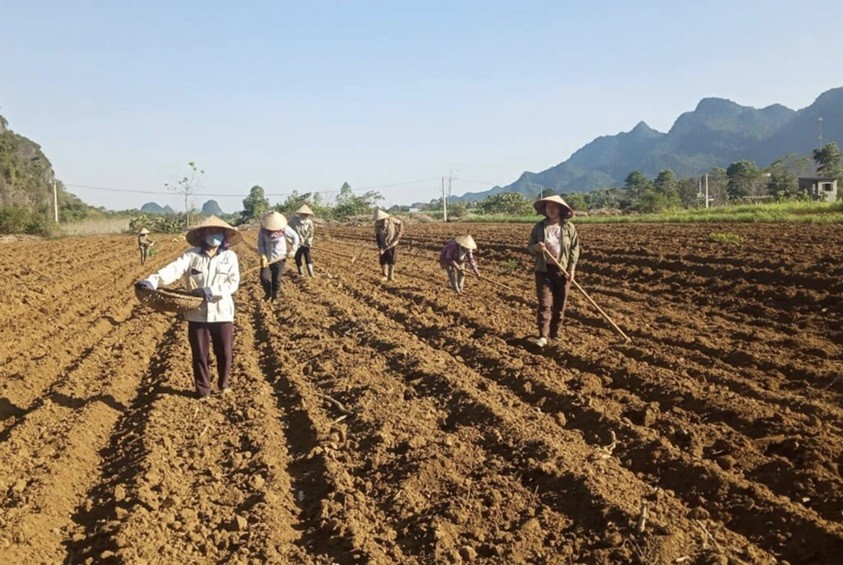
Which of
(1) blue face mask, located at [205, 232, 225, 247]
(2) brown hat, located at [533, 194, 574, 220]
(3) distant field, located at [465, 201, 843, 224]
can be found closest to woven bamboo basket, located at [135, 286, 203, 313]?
(1) blue face mask, located at [205, 232, 225, 247]

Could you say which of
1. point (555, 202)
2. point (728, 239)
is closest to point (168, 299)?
point (555, 202)

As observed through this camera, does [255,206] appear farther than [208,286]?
Yes

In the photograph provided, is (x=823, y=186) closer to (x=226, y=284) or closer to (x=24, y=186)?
(x=226, y=284)

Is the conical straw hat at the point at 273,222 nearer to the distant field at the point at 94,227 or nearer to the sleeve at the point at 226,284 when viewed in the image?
the sleeve at the point at 226,284

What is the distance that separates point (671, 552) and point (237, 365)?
5174 mm

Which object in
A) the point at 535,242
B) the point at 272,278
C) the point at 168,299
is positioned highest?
the point at 535,242

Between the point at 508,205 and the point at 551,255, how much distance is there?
59.5m

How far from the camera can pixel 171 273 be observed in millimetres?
5793

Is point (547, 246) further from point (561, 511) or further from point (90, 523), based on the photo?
point (90, 523)

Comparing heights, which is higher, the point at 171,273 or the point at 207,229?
the point at 207,229

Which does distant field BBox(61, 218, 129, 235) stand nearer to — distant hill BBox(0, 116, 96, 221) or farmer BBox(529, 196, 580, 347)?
distant hill BBox(0, 116, 96, 221)

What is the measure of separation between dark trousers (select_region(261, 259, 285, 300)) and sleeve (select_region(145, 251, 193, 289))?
5165 millimetres

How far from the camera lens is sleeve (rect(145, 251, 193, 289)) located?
18.8 ft

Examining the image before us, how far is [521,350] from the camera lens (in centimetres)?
749
